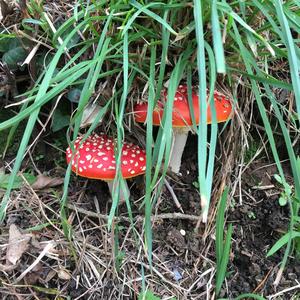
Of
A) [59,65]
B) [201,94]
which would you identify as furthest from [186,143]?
[201,94]

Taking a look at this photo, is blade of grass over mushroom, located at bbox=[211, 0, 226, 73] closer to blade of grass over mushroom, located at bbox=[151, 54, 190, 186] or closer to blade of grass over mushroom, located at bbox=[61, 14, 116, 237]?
blade of grass over mushroom, located at bbox=[151, 54, 190, 186]

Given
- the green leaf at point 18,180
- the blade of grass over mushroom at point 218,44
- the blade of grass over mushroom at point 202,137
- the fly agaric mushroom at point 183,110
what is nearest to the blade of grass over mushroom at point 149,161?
the fly agaric mushroom at point 183,110

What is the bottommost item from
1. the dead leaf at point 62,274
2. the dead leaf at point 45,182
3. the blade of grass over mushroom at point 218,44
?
the dead leaf at point 62,274

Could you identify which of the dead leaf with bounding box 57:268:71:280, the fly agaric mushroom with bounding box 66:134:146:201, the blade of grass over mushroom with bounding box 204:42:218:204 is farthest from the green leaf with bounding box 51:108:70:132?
the blade of grass over mushroom with bounding box 204:42:218:204

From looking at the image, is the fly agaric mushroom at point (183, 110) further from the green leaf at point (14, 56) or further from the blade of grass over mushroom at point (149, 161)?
the green leaf at point (14, 56)

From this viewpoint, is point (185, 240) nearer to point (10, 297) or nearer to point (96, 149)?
point (96, 149)

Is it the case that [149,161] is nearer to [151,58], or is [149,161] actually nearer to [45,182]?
[151,58]

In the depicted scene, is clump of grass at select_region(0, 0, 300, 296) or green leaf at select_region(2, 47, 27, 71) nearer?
clump of grass at select_region(0, 0, 300, 296)
